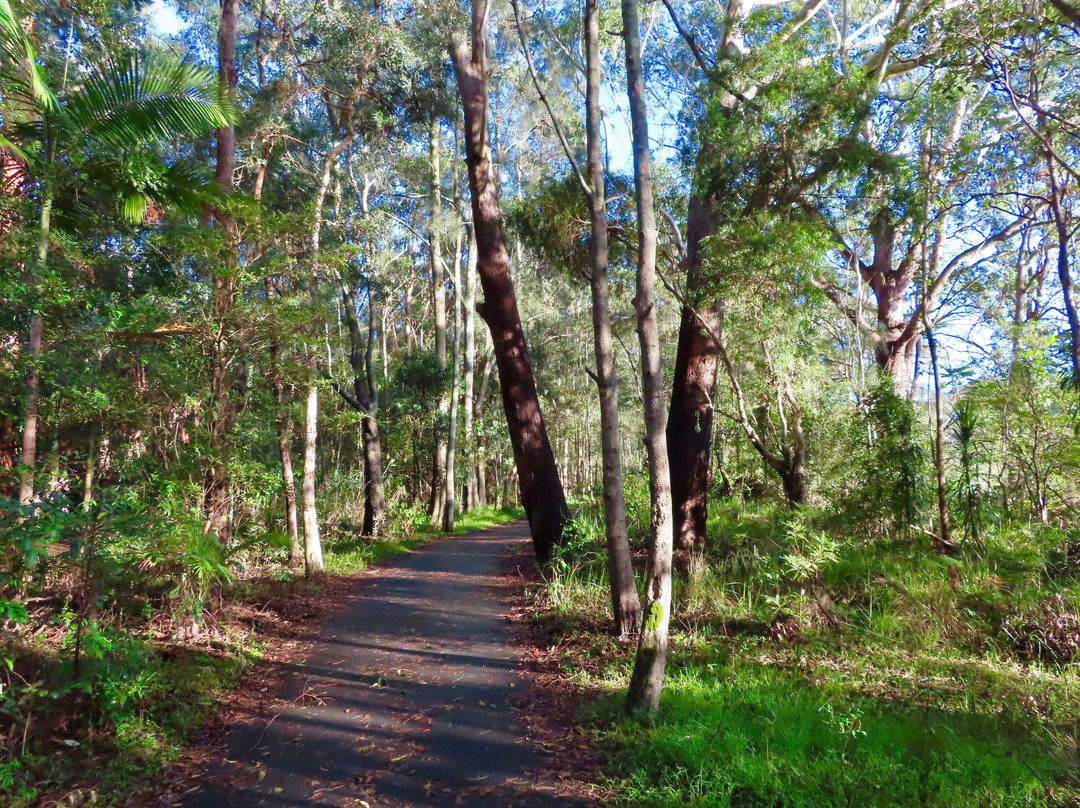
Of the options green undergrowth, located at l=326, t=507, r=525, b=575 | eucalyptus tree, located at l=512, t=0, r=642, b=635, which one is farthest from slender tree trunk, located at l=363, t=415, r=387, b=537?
eucalyptus tree, located at l=512, t=0, r=642, b=635

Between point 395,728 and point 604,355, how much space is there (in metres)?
→ 3.47

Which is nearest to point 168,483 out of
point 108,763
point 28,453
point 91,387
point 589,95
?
point 28,453

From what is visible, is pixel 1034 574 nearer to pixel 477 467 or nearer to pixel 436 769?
pixel 436 769

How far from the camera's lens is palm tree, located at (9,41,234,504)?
5.07m

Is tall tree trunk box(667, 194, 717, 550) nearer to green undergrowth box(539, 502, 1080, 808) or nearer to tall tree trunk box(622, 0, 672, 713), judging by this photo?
green undergrowth box(539, 502, 1080, 808)

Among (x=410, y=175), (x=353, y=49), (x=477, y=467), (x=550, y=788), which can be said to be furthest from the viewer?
(x=477, y=467)

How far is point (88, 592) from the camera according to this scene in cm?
425

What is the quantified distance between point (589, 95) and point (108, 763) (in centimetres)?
628

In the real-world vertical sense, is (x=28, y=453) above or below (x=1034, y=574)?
above

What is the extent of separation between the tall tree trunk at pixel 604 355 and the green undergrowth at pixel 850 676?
0.74 meters

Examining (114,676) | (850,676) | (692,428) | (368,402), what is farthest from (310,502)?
(850,676)

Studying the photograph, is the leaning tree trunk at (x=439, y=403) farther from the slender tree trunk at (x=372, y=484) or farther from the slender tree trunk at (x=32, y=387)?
the slender tree trunk at (x=32, y=387)

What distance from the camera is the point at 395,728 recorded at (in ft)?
14.8

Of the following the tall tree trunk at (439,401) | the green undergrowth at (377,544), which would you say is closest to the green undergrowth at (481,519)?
the green undergrowth at (377,544)
